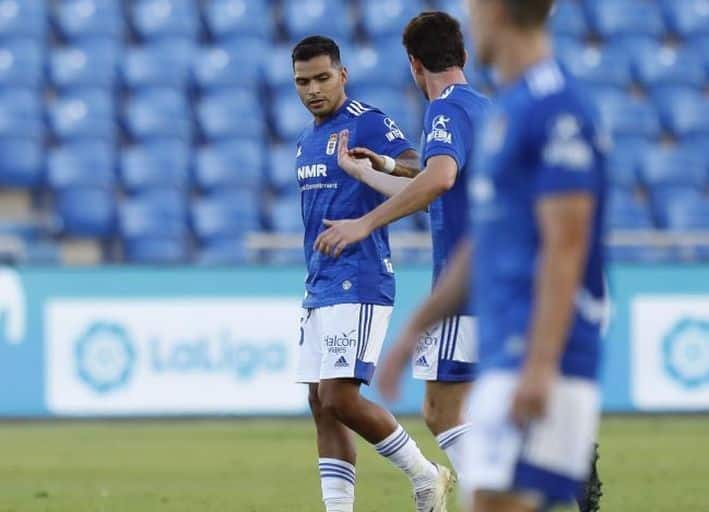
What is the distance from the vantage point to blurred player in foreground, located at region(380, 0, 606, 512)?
12.6 ft

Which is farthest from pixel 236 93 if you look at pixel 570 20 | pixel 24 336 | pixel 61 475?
pixel 61 475

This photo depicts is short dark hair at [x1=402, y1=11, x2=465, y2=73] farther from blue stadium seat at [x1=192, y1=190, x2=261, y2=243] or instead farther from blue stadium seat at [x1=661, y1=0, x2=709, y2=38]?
blue stadium seat at [x1=661, y1=0, x2=709, y2=38]

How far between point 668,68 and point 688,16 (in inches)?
46.8

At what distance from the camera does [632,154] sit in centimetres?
2086

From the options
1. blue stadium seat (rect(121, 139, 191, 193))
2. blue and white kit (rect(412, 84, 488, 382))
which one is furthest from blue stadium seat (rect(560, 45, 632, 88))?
blue and white kit (rect(412, 84, 488, 382))

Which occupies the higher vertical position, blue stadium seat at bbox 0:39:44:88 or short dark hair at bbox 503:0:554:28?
blue stadium seat at bbox 0:39:44:88

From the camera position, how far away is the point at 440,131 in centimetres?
686

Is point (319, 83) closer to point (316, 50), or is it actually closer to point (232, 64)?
point (316, 50)

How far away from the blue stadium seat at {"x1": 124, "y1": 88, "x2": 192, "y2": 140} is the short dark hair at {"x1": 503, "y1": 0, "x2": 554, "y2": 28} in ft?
54.1

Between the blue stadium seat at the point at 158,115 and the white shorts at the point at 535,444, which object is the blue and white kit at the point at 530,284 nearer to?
the white shorts at the point at 535,444

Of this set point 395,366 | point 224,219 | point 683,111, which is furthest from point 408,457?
point 683,111

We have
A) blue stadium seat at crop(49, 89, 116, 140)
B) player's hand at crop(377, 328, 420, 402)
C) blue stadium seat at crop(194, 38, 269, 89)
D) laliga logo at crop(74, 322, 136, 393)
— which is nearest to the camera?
player's hand at crop(377, 328, 420, 402)

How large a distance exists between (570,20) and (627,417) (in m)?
7.98

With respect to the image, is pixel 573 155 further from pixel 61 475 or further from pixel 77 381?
pixel 77 381
